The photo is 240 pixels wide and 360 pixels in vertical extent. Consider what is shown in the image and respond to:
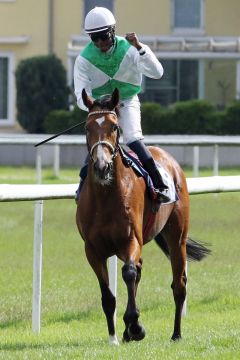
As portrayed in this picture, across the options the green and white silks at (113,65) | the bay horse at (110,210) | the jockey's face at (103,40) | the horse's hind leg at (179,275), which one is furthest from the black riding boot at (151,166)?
the jockey's face at (103,40)

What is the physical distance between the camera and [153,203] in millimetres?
8562

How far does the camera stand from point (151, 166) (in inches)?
338

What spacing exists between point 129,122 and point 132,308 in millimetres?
1450

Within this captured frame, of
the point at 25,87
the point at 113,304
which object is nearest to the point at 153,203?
the point at 113,304

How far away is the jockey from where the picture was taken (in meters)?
8.21

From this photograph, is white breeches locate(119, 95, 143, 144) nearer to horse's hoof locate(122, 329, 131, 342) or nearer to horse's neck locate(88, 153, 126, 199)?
horse's neck locate(88, 153, 126, 199)

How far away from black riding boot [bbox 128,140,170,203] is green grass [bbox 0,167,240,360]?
0.95m

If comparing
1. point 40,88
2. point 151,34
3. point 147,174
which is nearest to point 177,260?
point 147,174

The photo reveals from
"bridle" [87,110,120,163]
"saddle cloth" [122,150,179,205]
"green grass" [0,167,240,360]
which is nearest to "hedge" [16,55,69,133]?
"green grass" [0,167,240,360]

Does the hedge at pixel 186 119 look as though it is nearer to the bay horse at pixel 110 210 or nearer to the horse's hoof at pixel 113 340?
the bay horse at pixel 110 210

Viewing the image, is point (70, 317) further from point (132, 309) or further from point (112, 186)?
point (132, 309)

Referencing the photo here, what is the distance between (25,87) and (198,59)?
5219 mm

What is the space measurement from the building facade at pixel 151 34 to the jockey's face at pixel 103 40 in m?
28.2

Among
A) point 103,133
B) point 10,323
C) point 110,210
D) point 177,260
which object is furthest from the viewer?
point 10,323
